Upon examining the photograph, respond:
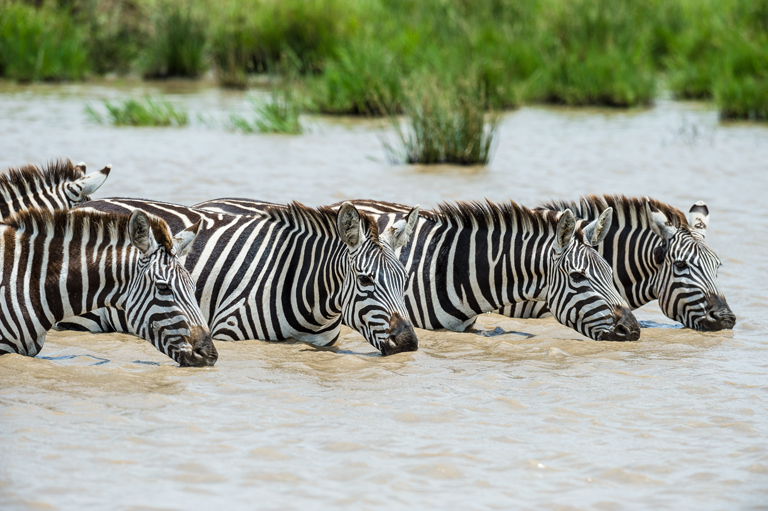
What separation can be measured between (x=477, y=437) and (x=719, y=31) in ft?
66.2

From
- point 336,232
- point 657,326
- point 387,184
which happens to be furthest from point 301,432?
point 387,184

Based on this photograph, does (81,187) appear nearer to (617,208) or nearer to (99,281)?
(99,281)

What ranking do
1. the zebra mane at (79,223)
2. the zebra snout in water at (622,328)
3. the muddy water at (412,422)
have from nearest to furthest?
the muddy water at (412,422)
the zebra mane at (79,223)
the zebra snout in water at (622,328)

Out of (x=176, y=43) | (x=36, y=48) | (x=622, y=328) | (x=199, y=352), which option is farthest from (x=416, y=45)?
(x=199, y=352)

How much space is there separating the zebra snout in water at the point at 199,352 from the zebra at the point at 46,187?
209 centimetres

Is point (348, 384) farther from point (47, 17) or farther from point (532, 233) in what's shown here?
point (47, 17)

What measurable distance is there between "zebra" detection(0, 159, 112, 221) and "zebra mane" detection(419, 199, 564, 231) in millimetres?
2590

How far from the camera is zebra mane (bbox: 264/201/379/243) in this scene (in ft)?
20.5

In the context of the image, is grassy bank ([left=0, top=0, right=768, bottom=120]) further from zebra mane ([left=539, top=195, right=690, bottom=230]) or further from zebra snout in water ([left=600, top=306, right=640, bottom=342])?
zebra snout in water ([left=600, top=306, right=640, bottom=342])

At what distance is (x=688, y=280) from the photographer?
7.03 meters

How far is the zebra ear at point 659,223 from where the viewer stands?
7184 mm

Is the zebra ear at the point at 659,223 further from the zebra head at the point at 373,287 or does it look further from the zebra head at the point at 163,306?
the zebra head at the point at 163,306

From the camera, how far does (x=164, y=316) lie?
548 cm

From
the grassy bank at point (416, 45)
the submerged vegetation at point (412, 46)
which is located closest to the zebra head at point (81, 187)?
the grassy bank at point (416, 45)
